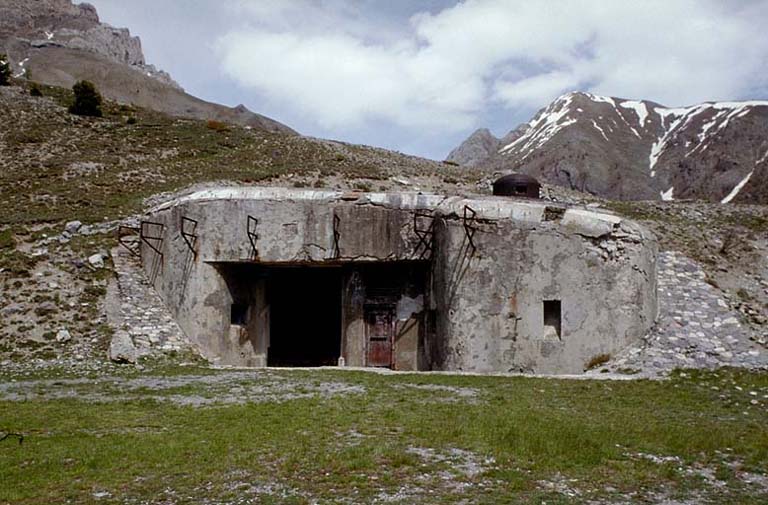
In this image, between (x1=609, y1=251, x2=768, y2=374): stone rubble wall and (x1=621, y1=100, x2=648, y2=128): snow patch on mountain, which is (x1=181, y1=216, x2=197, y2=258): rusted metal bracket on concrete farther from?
(x1=621, y1=100, x2=648, y2=128): snow patch on mountain

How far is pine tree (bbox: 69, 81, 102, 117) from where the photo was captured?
157 feet

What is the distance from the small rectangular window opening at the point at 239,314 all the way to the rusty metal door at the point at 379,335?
4.02m

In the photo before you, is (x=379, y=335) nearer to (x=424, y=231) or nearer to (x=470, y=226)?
(x=424, y=231)

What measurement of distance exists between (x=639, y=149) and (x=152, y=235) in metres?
135

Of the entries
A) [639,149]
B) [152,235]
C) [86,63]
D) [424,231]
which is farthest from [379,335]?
[639,149]

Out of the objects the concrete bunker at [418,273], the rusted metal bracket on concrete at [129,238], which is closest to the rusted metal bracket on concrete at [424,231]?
the concrete bunker at [418,273]

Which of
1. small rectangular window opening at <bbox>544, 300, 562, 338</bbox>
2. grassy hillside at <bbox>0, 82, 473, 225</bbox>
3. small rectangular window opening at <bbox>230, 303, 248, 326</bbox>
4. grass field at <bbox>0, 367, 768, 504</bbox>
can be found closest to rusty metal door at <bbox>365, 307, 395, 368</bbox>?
A: small rectangular window opening at <bbox>230, 303, 248, 326</bbox>

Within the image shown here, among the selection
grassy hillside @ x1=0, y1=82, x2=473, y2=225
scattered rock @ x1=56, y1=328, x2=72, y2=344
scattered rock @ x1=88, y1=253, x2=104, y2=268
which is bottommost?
scattered rock @ x1=56, y1=328, x2=72, y2=344

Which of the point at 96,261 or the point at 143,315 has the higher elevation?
the point at 96,261

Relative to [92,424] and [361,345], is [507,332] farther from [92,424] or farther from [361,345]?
[92,424]

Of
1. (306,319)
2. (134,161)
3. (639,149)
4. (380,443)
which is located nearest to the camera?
(380,443)

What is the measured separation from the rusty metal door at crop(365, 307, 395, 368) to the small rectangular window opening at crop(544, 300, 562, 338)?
195 inches

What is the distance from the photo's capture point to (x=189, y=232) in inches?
872

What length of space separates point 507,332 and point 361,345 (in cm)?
493
